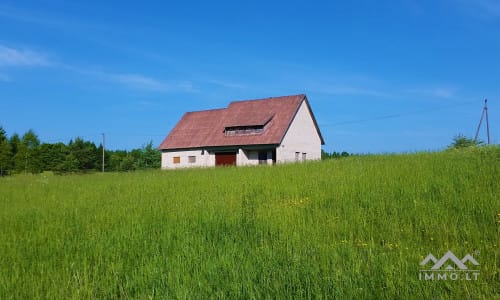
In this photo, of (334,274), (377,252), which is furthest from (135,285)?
(377,252)

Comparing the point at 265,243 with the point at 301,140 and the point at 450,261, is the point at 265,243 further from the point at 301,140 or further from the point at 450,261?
the point at 301,140

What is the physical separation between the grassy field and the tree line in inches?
1758

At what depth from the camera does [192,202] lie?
8695 millimetres

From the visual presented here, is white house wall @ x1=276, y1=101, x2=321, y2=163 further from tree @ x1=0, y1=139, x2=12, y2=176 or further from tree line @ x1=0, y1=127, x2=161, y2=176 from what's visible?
tree @ x1=0, y1=139, x2=12, y2=176

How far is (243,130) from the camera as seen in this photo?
33281 mm

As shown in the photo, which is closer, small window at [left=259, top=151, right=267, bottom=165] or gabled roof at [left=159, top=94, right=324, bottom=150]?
gabled roof at [left=159, top=94, right=324, bottom=150]

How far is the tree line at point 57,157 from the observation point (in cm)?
4788

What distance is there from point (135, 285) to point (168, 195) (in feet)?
20.7

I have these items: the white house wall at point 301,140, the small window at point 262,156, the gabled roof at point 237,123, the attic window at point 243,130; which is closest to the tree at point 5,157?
the gabled roof at point 237,123

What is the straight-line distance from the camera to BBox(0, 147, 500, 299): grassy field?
3.64 m

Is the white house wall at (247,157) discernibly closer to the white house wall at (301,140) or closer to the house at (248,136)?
the house at (248,136)

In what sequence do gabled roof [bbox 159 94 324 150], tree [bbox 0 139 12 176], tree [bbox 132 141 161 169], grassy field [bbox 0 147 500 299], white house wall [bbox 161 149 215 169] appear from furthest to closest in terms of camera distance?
1. tree [bbox 132 141 161 169]
2. tree [bbox 0 139 12 176]
3. white house wall [bbox 161 149 215 169]
4. gabled roof [bbox 159 94 324 150]
5. grassy field [bbox 0 147 500 299]

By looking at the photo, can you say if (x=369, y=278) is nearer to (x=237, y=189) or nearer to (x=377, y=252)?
(x=377, y=252)

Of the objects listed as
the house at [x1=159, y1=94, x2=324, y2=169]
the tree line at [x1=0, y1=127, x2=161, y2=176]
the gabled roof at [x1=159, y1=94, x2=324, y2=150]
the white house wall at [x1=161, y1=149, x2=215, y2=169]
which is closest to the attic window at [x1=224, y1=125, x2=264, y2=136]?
the house at [x1=159, y1=94, x2=324, y2=169]
